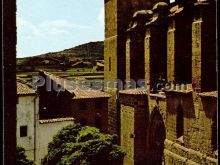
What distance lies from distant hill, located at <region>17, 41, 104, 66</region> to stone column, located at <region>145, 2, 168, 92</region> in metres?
30.2

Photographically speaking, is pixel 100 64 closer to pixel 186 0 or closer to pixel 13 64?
pixel 186 0

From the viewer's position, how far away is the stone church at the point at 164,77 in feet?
47.7

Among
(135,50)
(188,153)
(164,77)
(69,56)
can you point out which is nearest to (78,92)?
(135,50)

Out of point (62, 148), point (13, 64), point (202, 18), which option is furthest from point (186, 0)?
point (13, 64)

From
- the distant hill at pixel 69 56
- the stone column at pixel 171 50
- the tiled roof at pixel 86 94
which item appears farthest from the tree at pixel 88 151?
the distant hill at pixel 69 56

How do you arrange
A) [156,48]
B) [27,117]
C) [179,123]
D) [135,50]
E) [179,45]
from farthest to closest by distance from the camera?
[27,117]
[135,50]
[156,48]
[179,45]
[179,123]

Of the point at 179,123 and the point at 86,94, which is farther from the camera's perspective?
the point at 86,94

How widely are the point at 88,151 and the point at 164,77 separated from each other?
6.81 m

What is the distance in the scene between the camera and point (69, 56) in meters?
56.8

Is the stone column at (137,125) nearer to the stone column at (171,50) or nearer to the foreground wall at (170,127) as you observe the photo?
the foreground wall at (170,127)

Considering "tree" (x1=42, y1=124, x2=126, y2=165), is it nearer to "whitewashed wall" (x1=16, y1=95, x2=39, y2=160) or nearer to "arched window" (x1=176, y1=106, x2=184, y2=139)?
"arched window" (x1=176, y1=106, x2=184, y2=139)

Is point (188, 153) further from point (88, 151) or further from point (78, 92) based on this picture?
Answer: point (78, 92)

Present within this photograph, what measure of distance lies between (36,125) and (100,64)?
30808 mm

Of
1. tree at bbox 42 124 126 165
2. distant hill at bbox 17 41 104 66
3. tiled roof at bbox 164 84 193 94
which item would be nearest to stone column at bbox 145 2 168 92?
tiled roof at bbox 164 84 193 94
